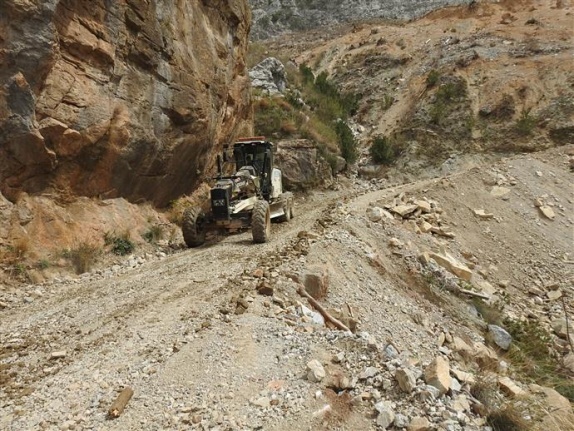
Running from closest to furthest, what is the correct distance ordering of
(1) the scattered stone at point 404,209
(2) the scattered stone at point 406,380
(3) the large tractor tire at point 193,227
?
(2) the scattered stone at point 406,380 → (3) the large tractor tire at point 193,227 → (1) the scattered stone at point 404,209

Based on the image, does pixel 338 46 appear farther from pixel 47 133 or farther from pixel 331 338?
pixel 331 338

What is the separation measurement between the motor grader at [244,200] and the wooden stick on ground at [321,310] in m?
2.90

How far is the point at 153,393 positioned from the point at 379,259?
221 inches

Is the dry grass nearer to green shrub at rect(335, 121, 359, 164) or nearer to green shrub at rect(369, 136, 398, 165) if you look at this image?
green shrub at rect(335, 121, 359, 164)

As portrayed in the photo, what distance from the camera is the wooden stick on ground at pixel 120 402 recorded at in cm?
359

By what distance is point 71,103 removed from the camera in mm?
8867

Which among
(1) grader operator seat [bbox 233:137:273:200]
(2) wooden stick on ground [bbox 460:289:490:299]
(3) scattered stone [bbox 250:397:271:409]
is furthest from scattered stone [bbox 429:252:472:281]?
(3) scattered stone [bbox 250:397:271:409]

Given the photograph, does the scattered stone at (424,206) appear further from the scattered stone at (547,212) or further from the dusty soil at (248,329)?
the scattered stone at (547,212)

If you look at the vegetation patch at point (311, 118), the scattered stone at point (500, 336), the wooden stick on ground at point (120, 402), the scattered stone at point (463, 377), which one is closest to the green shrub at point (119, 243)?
the wooden stick on ground at point (120, 402)

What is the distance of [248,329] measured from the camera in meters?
4.93

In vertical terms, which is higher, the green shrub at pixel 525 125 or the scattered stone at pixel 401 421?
the green shrub at pixel 525 125

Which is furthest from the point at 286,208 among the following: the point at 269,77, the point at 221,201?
the point at 269,77

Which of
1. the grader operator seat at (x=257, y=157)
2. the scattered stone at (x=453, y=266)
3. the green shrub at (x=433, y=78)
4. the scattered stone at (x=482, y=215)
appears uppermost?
the green shrub at (x=433, y=78)

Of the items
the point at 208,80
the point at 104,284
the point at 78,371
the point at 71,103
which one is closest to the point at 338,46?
the point at 208,80
